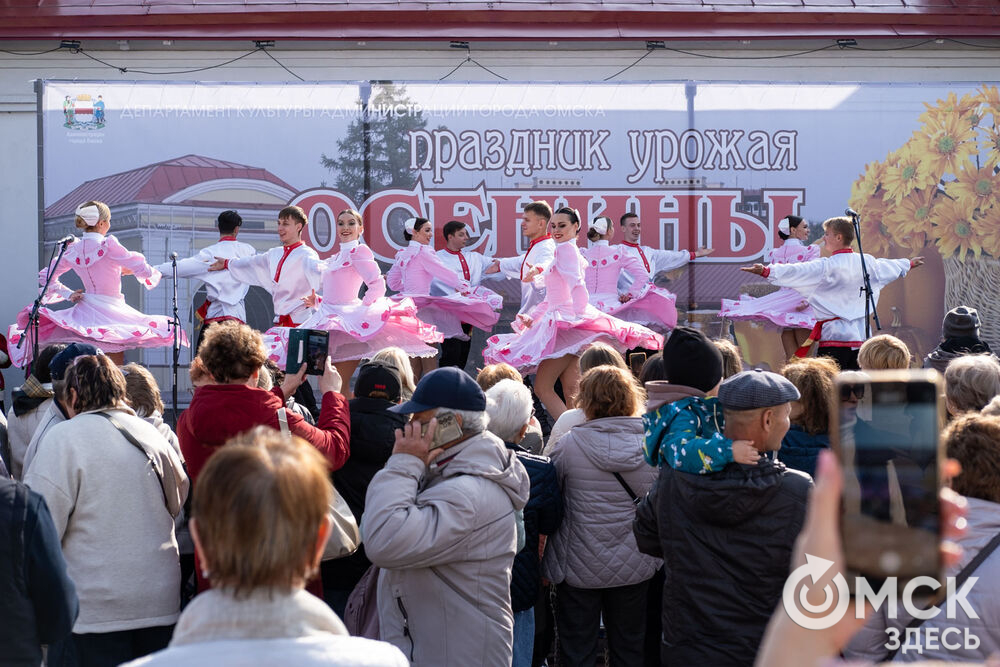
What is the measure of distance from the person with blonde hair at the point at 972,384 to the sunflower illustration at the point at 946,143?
7.25m

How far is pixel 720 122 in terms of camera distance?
10914mm

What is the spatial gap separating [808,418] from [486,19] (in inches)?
392

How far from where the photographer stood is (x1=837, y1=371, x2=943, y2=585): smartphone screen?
1292 millimetres

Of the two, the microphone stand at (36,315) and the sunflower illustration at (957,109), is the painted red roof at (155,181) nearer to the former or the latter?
the microphone stand at (36,315)

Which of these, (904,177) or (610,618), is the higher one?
(904,177)

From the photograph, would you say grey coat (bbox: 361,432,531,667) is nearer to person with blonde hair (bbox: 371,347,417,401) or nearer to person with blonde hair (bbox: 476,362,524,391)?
person with blonde hair (bbox: 371,347,417,401)

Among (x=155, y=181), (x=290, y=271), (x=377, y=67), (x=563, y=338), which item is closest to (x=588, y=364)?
(x=563, y=338)

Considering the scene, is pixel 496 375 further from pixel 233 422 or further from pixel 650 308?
pixel 650 308

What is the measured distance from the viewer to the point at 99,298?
32.0 feet

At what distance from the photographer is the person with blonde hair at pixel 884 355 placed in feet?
16.6


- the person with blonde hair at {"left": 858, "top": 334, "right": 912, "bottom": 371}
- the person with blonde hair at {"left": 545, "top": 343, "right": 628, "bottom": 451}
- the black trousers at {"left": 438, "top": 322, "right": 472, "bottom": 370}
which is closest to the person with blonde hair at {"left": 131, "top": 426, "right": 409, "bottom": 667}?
the person with blonde hair at {"left": 545, "top": 343, "right": 628, "bottom": 451}

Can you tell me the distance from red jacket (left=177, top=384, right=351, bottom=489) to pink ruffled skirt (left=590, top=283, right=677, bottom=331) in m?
6.79

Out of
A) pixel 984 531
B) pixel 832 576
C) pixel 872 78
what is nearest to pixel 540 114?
pixel 872 78

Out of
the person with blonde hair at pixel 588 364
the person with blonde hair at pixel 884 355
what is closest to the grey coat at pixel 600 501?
the person with blonde hair at pixel 588 364
